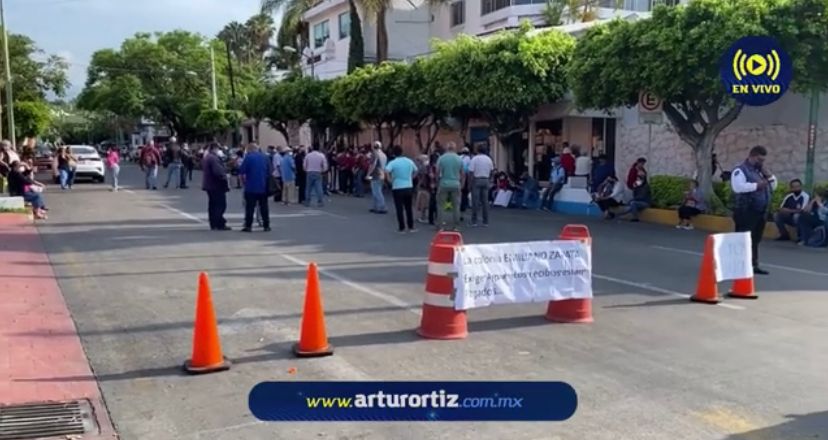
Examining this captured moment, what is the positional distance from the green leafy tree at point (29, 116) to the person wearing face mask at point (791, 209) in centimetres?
4252

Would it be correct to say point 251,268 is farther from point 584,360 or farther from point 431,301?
point 584,360

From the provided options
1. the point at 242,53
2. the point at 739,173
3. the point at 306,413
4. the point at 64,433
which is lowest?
the point at 64,433

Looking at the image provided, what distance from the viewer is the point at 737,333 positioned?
7.62 meters

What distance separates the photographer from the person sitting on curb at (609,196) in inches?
754

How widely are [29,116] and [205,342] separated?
149 ft

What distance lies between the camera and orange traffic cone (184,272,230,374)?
6.25 metres

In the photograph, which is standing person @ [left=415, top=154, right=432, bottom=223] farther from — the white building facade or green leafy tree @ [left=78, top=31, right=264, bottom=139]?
green leafy tree @ [left=78, top=31, right=264, bottom=139]

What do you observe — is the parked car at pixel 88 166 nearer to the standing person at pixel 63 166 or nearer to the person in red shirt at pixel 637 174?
the standing person at pixel 63 166

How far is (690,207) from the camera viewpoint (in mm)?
17234

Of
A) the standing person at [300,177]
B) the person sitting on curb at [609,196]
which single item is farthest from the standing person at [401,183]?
the standing person at [300,177]

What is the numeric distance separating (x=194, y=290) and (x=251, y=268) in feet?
5.30

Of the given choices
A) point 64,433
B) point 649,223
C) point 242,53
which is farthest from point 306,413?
point 242,53

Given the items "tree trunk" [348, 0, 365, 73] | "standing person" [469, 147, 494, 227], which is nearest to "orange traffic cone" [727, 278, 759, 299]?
"standing person" [469, 147, 494, 227]

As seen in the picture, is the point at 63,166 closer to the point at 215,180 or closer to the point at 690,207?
the point at 215,180
